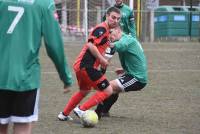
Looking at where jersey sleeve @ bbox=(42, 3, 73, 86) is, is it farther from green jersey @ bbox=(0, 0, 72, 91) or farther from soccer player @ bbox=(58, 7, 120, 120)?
soccer player @ bbox=(58, 7, 120, 120)

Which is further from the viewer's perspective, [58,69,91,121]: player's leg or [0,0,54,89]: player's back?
[58,69,91,121]: player's leg

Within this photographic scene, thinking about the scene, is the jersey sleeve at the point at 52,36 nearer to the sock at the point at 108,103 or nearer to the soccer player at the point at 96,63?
the soccer player at the point at 96,63

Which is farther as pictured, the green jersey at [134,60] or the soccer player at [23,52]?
the green jersey at [134,60]

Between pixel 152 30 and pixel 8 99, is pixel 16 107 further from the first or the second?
pixel 152 30

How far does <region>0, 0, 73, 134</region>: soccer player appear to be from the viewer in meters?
4.79

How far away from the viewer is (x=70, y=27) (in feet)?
95.6

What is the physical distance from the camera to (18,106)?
4.93 meters

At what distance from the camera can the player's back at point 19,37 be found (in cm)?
478

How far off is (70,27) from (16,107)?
24291mm

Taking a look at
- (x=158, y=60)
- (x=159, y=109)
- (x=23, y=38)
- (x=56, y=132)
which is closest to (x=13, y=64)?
(x=23, y=38)

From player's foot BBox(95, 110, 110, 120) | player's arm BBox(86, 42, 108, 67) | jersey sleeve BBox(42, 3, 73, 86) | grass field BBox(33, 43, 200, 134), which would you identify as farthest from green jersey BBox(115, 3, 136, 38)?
jersey sleeve BBox(42, 3, 73, 86)

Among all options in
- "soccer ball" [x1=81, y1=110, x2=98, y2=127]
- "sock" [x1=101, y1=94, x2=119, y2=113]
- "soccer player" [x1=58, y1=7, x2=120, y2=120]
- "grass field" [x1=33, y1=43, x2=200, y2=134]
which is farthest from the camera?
"sock" [x1=101, y1=94, x2=119, y2=113]

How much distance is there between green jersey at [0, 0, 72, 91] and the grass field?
302 centimetres

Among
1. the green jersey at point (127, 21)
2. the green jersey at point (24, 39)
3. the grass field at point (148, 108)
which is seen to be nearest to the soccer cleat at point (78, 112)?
the grass field at point (148, 108)
